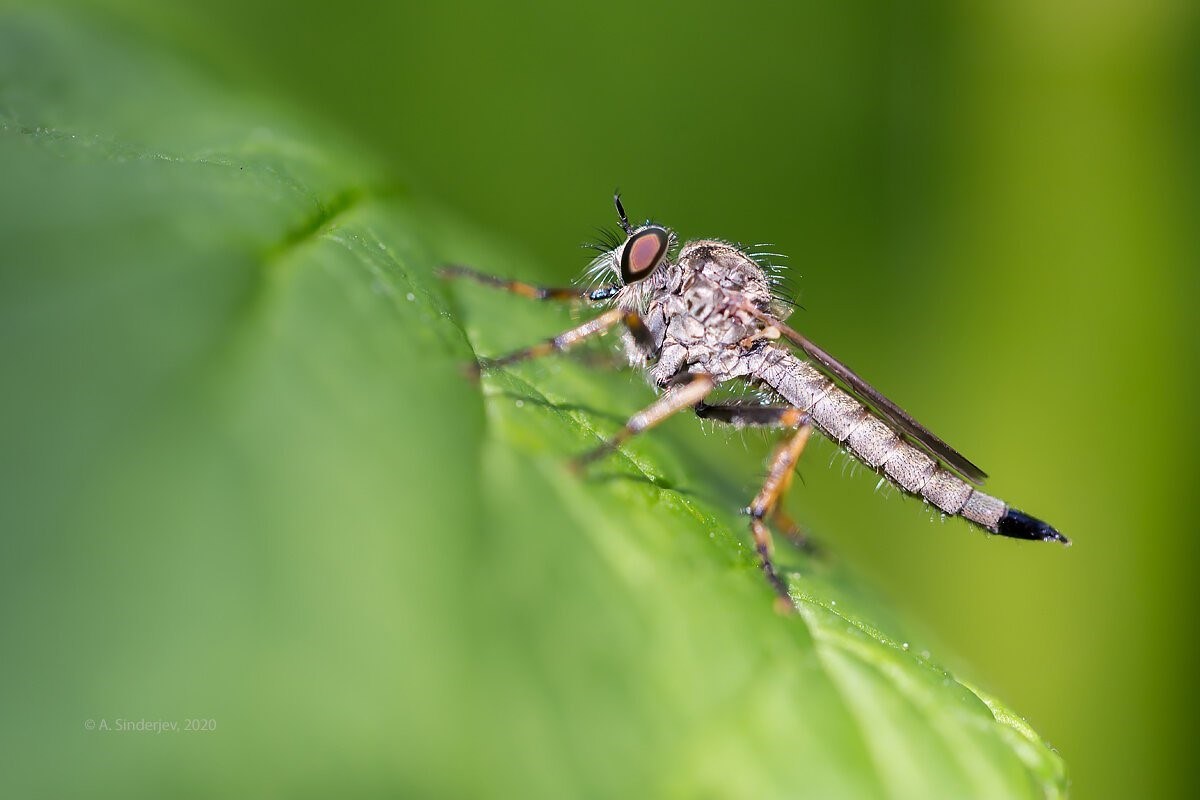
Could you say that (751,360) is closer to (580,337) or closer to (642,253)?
(642,253)

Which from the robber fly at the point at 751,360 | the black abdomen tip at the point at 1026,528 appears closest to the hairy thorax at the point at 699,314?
the robber fly at the point at 751,360

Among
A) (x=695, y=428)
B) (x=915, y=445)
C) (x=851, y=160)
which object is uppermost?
(x=851, y=160)

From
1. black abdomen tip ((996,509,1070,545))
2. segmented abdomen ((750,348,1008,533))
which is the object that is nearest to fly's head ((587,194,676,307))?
segmented abdomen ((750,348,1008,533))

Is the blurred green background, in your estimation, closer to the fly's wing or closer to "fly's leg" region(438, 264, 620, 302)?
"fly's leg" region(438, 264, 620, 302)

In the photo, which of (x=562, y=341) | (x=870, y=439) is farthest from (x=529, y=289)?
(x=870, y=439)

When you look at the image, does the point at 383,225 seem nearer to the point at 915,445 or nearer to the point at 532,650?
the point at 532,650

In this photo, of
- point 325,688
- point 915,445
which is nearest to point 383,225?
point 325,688
